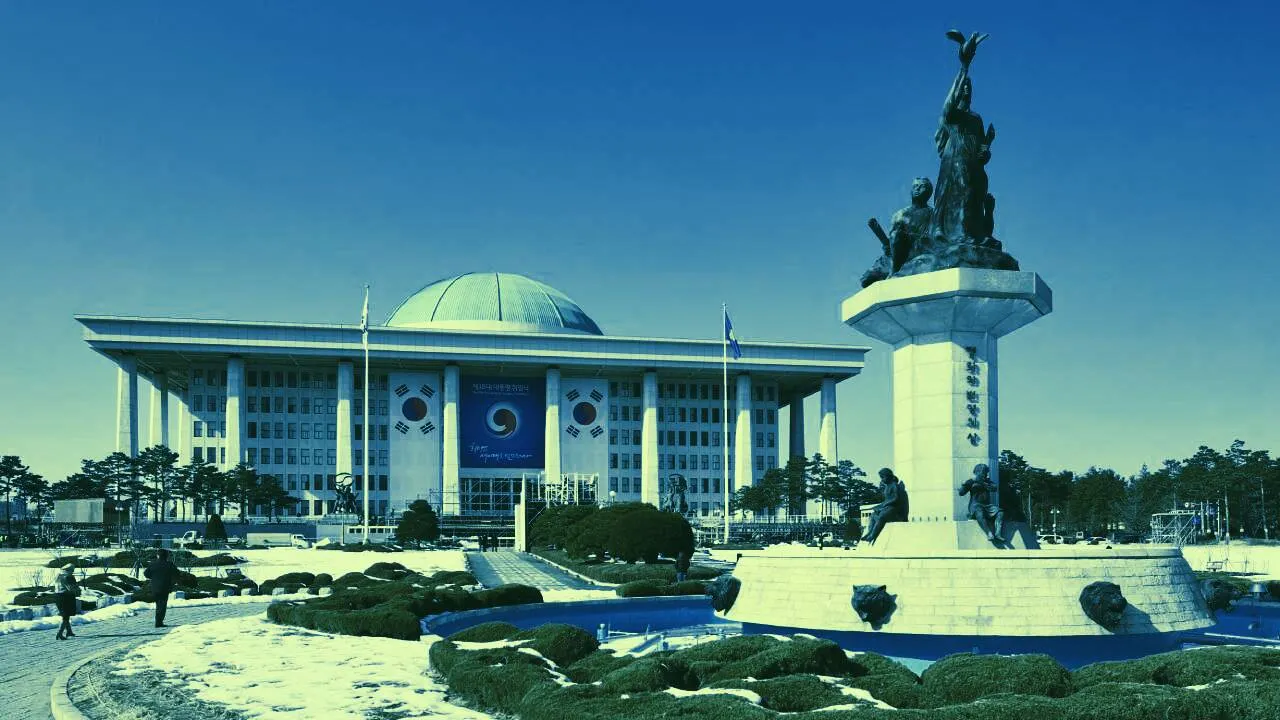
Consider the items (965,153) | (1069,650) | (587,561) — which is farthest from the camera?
(587,561)

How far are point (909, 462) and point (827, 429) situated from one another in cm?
10774

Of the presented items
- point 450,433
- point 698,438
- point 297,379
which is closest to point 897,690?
point 450,433

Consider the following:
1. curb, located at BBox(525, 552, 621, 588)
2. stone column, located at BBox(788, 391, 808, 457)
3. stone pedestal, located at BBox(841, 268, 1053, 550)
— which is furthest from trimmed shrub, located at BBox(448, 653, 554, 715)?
stone column, located at BBox(788, 391, 808, 457)

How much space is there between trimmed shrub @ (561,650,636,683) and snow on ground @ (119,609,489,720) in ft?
6.23

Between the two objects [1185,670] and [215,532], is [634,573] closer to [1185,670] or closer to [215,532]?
[1185,670]

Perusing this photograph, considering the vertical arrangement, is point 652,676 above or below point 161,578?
above

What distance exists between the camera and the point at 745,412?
134 metres

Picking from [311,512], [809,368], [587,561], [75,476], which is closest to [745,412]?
[809,368]

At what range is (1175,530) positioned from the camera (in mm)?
63375

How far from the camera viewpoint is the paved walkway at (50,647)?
17203mm

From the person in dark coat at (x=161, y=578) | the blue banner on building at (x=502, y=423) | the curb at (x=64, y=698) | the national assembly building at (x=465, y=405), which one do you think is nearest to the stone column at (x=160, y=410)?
→ the national assembly building at (x=465, y=405)

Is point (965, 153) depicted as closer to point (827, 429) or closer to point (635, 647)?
point (635, 647)

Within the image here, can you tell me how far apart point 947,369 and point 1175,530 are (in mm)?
44406

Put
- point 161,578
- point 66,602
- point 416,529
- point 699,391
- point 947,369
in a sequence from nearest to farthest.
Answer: point 66,602 < point 947,369 < point 161,578 < point 416,529 < point 699,391
